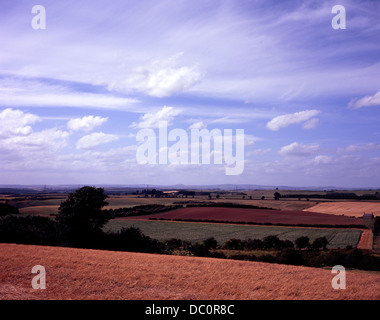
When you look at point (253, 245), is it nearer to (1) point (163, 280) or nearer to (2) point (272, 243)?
(2) point (272, 243)

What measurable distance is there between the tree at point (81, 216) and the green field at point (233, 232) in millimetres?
10436

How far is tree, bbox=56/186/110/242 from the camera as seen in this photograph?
38.7 meters

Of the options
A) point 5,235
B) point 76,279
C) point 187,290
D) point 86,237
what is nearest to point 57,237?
point 86,237

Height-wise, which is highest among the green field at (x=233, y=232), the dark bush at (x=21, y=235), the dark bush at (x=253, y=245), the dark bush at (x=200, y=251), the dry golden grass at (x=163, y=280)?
the dry golden grass at (x=163, y=280)

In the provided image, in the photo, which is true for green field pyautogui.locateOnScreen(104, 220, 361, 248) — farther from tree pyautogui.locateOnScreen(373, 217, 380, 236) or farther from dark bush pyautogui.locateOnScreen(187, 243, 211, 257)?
dark bush pyautogui.locateOnScreen(187, 243, 211, 257)

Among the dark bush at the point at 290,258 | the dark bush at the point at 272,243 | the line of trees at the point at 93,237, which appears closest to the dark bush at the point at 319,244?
the line of trees at the point at 93,237

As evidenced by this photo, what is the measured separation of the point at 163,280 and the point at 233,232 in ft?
131

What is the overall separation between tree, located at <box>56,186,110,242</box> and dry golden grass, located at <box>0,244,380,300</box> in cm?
1729

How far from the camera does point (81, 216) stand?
1540 inches

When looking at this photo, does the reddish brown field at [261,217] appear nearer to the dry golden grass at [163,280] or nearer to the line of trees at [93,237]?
the line of trees at [93,237]

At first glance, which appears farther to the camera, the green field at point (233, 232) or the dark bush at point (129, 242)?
the green field at point (233, 232)

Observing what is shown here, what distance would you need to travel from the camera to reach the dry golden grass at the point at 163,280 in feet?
45.3

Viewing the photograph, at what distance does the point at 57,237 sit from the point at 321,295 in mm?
30841
